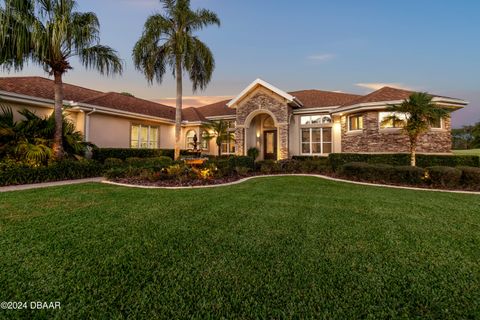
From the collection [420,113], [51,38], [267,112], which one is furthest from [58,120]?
[420,113]

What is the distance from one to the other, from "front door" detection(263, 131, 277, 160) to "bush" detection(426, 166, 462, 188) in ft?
33.9

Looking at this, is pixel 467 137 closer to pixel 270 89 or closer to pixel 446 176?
pixel 446 176

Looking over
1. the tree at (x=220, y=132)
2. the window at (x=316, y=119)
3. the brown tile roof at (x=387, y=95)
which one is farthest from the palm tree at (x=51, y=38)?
the brown tile roof at (x=387, y=95)

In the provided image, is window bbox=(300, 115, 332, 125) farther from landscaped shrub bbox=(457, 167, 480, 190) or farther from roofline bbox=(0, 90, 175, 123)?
roofline bbox=(0, 90, 175, 123)

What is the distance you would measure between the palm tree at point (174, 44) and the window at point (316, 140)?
9224 millimetres

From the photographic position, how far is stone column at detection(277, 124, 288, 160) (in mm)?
14789

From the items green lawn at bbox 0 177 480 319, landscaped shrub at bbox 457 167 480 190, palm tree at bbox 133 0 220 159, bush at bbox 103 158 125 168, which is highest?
palm tree at bbox 133 0 220 159

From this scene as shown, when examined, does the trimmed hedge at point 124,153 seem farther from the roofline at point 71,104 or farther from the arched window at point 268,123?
the arched window at point 268,123

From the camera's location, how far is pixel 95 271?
7.79ft

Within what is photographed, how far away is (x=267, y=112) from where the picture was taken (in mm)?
15336

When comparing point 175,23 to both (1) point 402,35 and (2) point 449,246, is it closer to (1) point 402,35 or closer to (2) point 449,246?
(1) point 402,35

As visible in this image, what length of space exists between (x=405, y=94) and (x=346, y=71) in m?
5.45

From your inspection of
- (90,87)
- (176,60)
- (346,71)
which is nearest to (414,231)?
(176,60)

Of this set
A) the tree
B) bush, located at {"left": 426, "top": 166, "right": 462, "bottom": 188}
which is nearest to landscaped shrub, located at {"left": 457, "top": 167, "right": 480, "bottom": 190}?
bush, located at {"left": 426, "top": 166, "right": 462, "bottom": 188}
